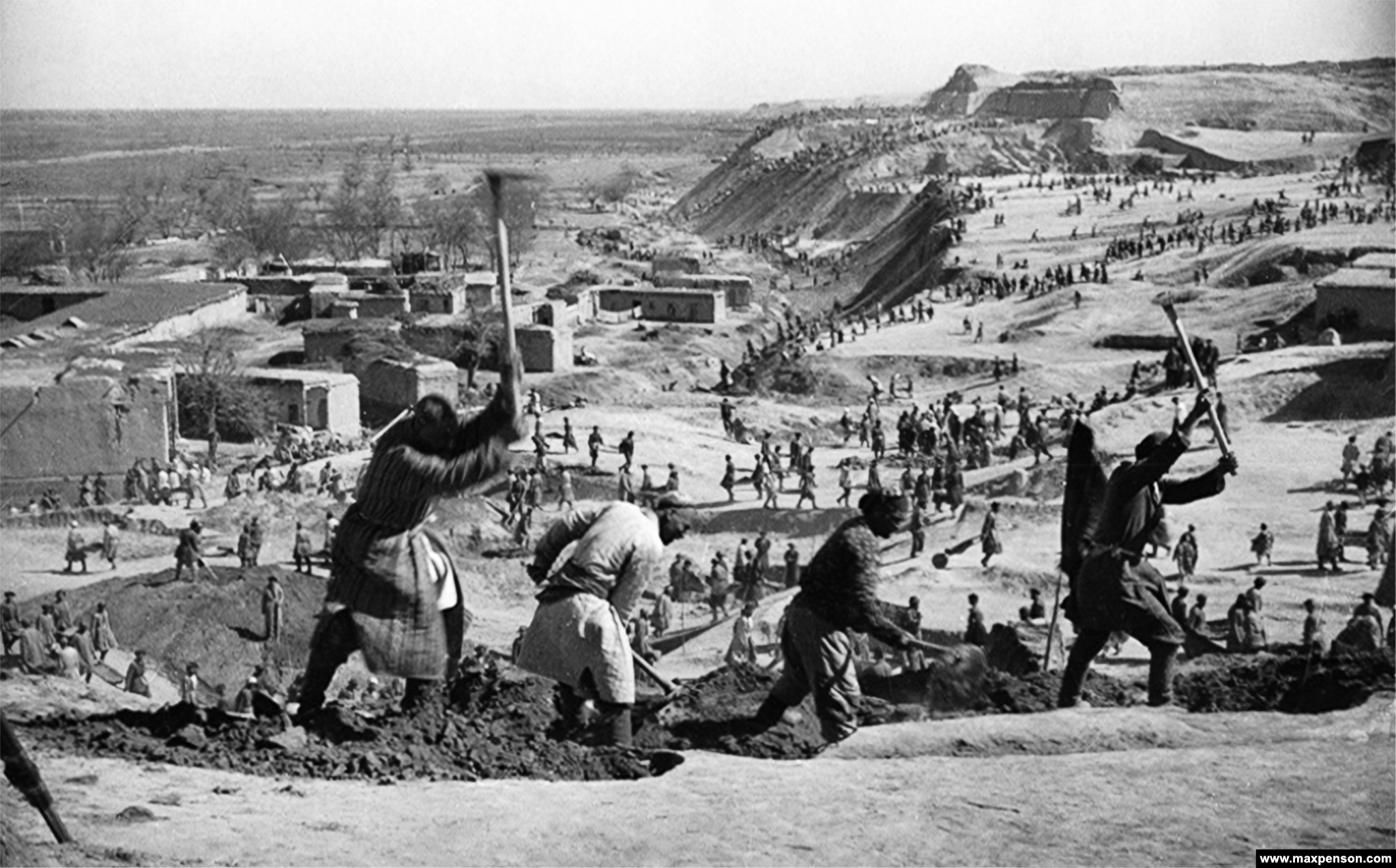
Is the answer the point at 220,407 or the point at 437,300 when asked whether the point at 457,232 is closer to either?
the point at 437,300

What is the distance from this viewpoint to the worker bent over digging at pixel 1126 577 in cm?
652

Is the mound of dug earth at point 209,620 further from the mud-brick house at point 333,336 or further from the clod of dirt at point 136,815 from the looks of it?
the mud-brick house at point 333,336

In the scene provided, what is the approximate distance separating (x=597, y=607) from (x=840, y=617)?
806mm

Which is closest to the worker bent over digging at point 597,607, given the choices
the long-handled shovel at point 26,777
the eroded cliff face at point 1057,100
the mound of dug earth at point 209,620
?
the long-handled shovel at point 26,777

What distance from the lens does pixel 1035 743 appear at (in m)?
6.06

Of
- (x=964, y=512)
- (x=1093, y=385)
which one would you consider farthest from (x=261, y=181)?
(x=964, y=512)

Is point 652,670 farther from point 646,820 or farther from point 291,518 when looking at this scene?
point 291,518

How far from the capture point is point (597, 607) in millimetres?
5945

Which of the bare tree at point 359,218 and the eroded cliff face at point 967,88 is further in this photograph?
the eroded cliff face at point 967,88

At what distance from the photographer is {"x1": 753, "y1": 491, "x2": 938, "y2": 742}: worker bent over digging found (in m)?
6.00

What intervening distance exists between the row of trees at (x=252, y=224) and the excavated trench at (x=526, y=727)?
29.8 meters

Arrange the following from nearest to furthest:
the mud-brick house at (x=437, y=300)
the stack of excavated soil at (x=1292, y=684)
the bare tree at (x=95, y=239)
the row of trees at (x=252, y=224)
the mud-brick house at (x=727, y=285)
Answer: the stack of excavated soil at (x=1292, y=684)
the mud-brick house at (x=437, y=300)
the mud-brick house at (x=727, y=285)
the bare tree at (x=95, y=239)
the row of trees at (x=252, y=224)

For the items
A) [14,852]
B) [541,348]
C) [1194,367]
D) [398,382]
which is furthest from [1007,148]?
[14,852]

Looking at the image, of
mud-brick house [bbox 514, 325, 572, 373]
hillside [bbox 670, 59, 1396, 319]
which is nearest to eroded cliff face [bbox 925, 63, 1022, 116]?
hillside [bbox 670, 59, 1396, 319]
